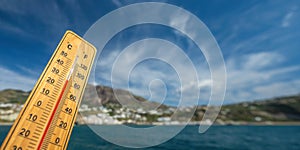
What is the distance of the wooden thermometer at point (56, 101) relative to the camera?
76cm

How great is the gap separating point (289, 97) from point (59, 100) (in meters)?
150

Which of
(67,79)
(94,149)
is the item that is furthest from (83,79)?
(94,149)

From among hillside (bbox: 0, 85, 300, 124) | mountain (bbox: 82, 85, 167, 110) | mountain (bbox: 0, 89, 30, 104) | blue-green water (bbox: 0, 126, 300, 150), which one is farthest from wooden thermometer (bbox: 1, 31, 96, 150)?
mountain (bbox: 0, 89, 30, 104)

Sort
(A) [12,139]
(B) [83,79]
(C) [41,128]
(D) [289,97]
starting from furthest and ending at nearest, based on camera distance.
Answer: (D) [289,97] < (B) [83,79] < (C) [41,128] < (A) [12,139]

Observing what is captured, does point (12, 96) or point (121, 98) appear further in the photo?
point (12, 96)

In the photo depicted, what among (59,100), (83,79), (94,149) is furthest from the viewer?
(94,149)

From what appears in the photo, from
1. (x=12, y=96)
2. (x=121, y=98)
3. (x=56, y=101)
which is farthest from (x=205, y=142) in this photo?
(x=12, y=96)

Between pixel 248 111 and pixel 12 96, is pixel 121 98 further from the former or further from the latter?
pixel 12 96

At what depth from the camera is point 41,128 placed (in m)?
0.83

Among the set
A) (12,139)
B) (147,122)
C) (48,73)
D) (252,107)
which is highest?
(252,107)

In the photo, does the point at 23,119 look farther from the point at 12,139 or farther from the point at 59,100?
the point at 59,100

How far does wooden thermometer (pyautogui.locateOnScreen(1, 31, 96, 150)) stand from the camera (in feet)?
2.49

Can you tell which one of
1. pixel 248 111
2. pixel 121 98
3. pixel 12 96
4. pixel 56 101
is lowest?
pixel 56 101

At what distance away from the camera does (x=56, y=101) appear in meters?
0.91
